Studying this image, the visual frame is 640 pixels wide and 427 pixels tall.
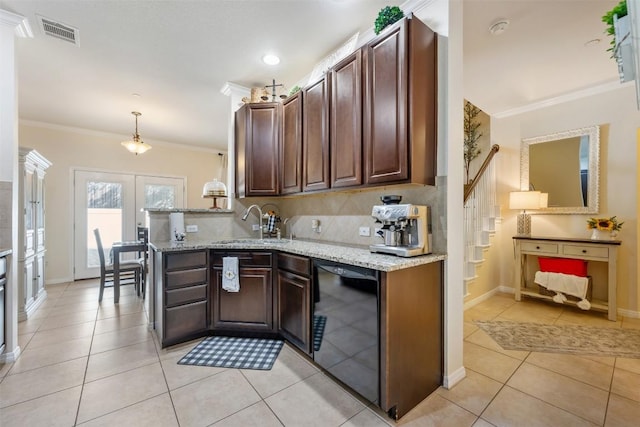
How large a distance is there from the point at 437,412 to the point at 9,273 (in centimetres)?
346

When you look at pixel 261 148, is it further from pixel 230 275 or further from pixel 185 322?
pixel 185 322

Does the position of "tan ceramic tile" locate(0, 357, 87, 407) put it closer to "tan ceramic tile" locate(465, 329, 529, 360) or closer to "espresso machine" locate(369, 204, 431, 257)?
"espresso machine" locate(369, 204, 431, 257)

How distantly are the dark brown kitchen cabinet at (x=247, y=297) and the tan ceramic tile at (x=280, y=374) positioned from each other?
1.31ft

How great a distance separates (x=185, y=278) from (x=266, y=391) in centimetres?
125

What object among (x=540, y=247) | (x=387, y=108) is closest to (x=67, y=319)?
(x=387, y=108)

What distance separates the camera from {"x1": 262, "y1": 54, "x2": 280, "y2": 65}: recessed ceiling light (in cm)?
286

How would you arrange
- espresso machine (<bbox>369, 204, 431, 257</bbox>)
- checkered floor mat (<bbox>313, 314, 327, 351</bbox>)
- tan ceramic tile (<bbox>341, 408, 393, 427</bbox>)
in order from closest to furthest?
tan ceramic tile (<bbox>341, 408, 393, 427</bbox>) < espresso machine (<bbox>369, 204, 431, 257</bbox>) < checkered floor mat (<bbox>313, 314, 327, 351</bbox>)

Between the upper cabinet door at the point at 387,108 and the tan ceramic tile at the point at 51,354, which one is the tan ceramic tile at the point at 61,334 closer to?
the tan ceramic tile at the point at 51,354

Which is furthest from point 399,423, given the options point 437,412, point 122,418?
point 122,418

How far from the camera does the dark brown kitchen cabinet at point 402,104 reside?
1844 millimetres

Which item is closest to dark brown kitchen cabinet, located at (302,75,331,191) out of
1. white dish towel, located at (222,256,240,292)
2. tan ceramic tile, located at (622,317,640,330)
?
white dish towel, located at (222,256,240,292)

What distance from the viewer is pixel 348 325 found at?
1.83 m

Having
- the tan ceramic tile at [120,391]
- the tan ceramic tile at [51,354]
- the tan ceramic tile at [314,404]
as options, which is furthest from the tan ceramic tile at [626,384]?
the tan ceramic tile at [51,354]

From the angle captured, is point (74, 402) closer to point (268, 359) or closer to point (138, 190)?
point (268, 359)
